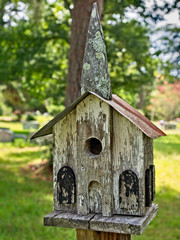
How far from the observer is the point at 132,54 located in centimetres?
1076

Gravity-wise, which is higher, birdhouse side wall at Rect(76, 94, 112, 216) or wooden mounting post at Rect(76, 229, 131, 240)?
birdhouse side wall at Rect(76, 94, 112, 216)

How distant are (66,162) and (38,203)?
5447 mm

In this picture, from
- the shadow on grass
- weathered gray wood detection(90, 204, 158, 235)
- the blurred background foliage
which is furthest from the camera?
the blurred background foliage

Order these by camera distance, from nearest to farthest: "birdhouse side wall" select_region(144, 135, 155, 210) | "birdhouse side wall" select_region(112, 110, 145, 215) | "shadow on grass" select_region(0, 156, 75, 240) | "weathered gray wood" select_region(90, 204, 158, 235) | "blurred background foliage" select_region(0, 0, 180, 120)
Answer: "weathered gray wood" select_region(90, 204, 158, 235) → "birdhouse side wall" select_region(112, 110, 145, 215) → "birdhouse side wall" select_region(144, 135, 155, 210) → "shadow on grass" select_region(0, 156, 75, 240) → "blurred background foliage" select_region(0, 0, 180, 120)

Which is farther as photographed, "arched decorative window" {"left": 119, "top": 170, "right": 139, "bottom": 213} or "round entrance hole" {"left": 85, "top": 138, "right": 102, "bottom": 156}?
"round entrance hole" {"left": 85, "top": 138, "right": 102, "bottom": 156}

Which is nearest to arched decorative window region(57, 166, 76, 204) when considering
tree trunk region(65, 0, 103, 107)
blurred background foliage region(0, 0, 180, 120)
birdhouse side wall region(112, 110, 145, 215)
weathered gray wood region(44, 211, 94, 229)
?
weathered gray wood region(44, 211, 94, 229)

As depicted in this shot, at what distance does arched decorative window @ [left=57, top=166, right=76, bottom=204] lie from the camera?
98.5 inches

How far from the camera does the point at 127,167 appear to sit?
7.75 ft

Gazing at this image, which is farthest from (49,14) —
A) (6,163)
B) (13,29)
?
(6,163)

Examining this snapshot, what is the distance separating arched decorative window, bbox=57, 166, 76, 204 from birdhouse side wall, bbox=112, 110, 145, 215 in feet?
1.02

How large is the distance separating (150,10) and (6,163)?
365 inches

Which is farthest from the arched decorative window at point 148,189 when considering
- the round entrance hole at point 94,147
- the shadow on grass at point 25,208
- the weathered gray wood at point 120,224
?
the shadow on grass at point 25,208

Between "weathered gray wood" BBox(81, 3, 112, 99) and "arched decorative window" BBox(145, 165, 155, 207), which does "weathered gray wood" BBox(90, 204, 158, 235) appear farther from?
"weathered gray wood" BBox(81, 3, 112, 99)

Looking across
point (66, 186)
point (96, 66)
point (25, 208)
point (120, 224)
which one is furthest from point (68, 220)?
point (25, 208)
